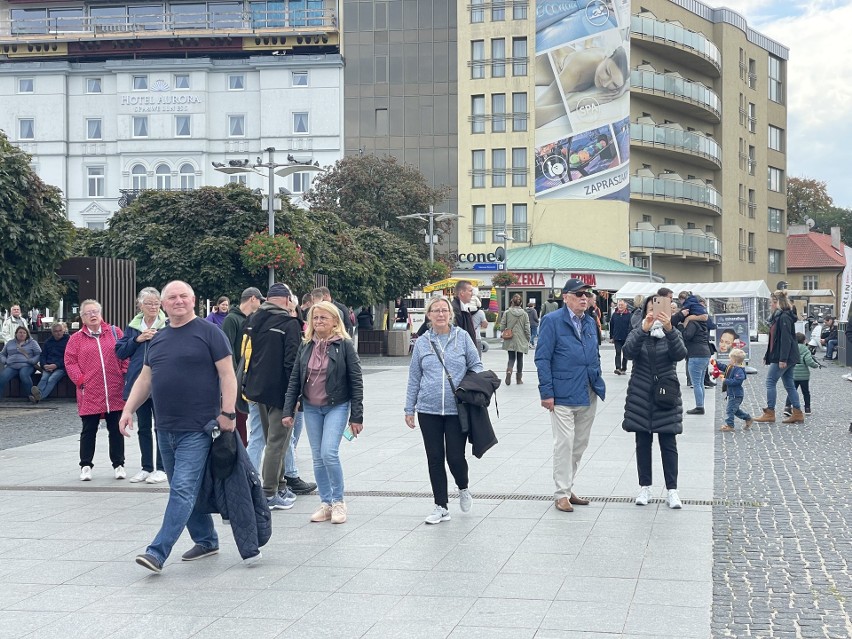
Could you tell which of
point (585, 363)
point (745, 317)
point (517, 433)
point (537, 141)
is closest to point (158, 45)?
point (537, 141)

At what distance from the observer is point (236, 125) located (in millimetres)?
68000

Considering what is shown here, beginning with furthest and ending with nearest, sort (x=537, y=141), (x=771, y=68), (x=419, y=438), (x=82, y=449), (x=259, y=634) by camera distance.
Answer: (x=771, y=68) < (x=537, y=141) < (x=419, y=438) < (x=82, y=449) < (x=259, y=634)

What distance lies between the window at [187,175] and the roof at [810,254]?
49038 millimetres

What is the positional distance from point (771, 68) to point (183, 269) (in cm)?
6102

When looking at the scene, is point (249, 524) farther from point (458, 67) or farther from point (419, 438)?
point (458, 67)

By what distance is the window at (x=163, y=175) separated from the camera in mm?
67688

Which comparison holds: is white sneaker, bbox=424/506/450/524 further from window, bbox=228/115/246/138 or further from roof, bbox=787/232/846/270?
roof, bbox=787/232/846/270

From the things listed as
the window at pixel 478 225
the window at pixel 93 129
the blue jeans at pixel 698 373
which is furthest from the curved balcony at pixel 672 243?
the blue jeans at pixel 698 373

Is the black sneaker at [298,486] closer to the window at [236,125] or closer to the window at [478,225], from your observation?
the window at [478,225]

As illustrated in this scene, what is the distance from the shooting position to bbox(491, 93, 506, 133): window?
217 feet

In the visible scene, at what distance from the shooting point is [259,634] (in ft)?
17.4

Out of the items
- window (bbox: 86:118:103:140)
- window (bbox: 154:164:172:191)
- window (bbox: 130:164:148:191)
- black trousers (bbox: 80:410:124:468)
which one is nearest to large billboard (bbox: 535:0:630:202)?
window (bbox: 154:164:172:191)

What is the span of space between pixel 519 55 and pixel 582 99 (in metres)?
4.92

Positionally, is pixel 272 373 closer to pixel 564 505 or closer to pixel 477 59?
pixel 564 505
